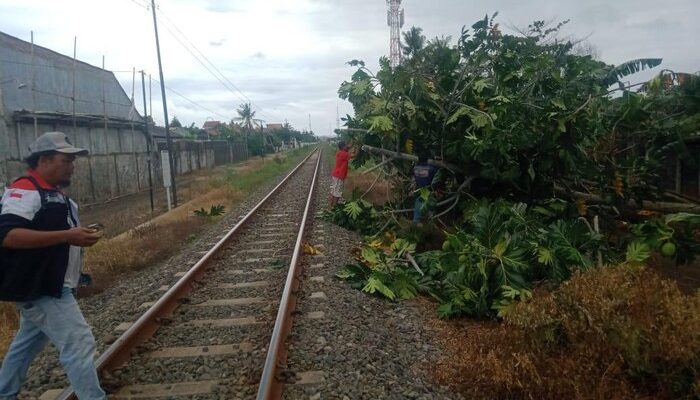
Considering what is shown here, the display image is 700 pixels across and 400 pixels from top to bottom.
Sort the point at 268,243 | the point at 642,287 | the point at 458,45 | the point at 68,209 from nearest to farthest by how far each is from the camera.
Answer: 1. the point at 68,209
2. the point at 642,287
3. the point at 458,45
4. the point at 268,243

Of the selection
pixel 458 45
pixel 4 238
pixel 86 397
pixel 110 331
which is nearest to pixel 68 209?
pixel 4 238

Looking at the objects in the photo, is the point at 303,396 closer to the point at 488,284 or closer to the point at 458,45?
the point at 488,284

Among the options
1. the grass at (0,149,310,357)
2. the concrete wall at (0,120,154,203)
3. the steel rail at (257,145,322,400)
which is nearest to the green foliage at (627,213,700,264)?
the steel rail at (257,145,322,400)

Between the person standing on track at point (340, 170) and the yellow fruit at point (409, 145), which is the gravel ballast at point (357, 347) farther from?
the person standing on track at point (340, 170)

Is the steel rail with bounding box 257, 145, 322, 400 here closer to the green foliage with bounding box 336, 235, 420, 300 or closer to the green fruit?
the green foliage with bounding box 336, 235, 420, 300

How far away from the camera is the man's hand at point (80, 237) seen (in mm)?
3096

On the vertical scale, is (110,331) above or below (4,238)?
below

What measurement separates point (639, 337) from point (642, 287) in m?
0.46

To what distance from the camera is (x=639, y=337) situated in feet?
12.1

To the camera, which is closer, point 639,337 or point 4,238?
point 4,238

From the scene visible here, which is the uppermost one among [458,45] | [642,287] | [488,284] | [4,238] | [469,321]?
[458,45]

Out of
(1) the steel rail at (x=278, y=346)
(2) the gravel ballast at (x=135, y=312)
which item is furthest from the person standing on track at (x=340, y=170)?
(1) the steel rail at (x=278, y=346)

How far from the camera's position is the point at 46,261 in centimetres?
320

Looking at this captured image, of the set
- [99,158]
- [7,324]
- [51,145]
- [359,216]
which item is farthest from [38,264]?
[99,158]
